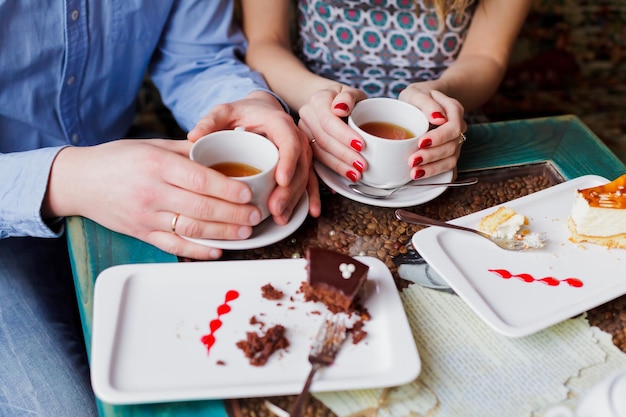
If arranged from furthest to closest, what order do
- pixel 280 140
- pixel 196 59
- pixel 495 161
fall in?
pixel 196 59 → pixel 495 161 → pixel 280 140

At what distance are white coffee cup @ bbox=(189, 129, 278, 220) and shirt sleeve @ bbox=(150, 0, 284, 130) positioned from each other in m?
0.38

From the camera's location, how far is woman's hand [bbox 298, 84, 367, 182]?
1.21 m

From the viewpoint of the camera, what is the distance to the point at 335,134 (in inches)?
48.3

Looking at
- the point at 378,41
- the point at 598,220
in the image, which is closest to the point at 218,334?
the point at 598,220

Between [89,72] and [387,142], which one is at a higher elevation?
[387,142]

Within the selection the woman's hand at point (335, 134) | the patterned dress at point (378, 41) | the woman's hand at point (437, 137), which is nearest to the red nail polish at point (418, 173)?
the woman's hand at point (437, 137)

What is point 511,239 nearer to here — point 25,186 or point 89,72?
point 25,186

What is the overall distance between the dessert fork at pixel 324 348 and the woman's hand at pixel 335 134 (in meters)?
0.37

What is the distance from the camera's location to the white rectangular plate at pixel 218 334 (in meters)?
0.84

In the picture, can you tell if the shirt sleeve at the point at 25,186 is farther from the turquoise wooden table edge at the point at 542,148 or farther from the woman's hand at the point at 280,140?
the turquoise wooden table edge at the point at 542,148

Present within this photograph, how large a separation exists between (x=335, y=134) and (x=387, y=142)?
0.40 feet

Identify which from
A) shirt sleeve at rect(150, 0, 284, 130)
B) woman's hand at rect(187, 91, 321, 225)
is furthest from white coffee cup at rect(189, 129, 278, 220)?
shirt sleeve at rect(150, 0, 284, 130)

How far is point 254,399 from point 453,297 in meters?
0.39

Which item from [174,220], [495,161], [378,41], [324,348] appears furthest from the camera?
[378,41]
